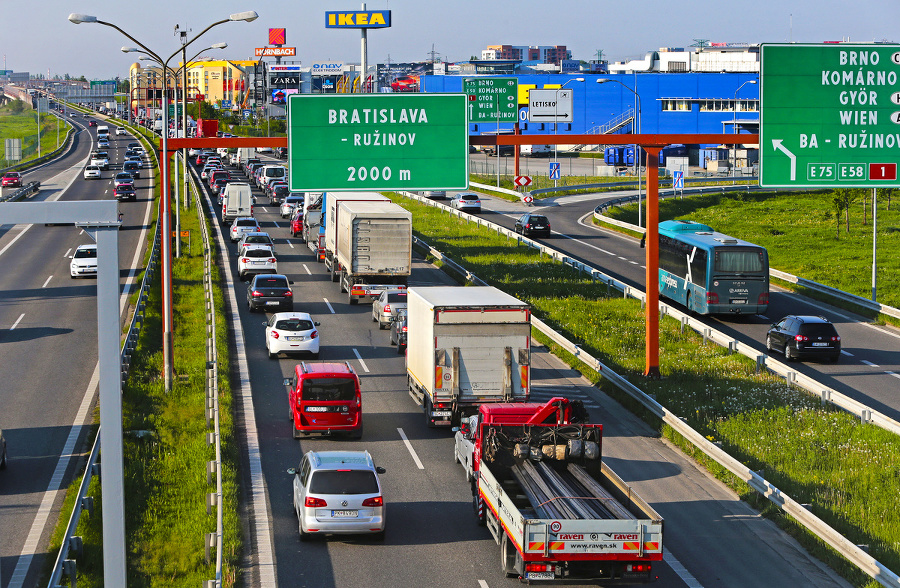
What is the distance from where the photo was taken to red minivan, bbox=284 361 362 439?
24844 millimetres

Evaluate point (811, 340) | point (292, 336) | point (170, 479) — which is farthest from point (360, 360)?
point (811, 340)

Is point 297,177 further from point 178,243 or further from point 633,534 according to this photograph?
point 178,243

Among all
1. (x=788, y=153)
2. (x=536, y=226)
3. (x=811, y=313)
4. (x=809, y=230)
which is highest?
(x=788, y=153)

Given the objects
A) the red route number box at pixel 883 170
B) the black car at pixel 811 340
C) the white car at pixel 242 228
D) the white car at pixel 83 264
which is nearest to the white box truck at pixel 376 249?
the white car at pixel 83 264

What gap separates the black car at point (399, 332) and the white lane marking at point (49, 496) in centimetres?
1014

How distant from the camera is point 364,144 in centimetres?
2339

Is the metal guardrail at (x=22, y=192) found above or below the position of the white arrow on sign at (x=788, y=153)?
below

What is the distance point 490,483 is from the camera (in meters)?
18.0

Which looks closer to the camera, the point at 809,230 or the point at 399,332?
the point at 399,332

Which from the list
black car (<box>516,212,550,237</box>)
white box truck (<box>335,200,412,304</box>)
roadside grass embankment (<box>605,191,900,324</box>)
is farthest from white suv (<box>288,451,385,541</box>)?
black car (<box>516,212,550,237</box>)

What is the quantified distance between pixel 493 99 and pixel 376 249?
39.6 m

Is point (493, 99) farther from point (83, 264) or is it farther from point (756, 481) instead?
point (756, 481)

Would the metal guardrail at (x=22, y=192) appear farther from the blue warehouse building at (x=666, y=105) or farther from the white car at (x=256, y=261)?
the blue warehouse building at (x=666, y=105)

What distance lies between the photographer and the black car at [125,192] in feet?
263
